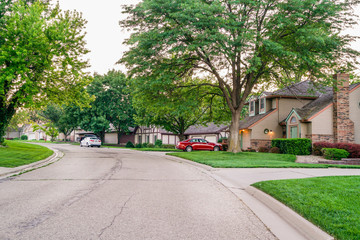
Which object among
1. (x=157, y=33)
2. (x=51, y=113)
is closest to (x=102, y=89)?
(x=51, y=113)

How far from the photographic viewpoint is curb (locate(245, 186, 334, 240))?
4.46m

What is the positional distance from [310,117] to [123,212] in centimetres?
2311

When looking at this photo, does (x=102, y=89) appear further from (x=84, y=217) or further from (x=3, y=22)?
(x=84, y=217)

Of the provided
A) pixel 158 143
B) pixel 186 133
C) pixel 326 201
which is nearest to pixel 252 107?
pixel 186 133

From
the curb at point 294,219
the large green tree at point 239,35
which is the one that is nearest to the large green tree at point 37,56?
the large green tree at point 239,35

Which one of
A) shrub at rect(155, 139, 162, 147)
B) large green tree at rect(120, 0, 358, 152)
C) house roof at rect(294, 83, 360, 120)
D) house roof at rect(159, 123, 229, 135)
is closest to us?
large green tree at rect(120, 0, 358, 152)

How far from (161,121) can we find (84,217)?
1276 inches

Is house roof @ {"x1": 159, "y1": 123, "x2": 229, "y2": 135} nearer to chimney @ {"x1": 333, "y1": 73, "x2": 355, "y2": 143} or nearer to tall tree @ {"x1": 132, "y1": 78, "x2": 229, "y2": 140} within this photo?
tall tree @ {"x1": 132, "y1": 78, "x2": 229, "y2": 140}

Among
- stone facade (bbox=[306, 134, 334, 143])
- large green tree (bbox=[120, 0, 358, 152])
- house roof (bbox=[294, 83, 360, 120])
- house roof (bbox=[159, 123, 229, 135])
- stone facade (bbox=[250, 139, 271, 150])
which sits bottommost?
stone facade (bbox=[250, 139, 271, 150])

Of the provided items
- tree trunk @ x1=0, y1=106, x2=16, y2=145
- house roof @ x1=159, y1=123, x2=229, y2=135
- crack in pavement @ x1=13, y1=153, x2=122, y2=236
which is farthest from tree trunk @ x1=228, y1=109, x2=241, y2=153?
tree trunk @ x1=0, y1=106, x2=16, y2=145

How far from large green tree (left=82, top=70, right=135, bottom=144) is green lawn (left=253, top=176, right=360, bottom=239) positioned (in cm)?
4212

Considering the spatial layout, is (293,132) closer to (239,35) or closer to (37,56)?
(239,35)

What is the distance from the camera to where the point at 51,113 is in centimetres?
6862

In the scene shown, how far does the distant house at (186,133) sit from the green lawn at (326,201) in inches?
1276
